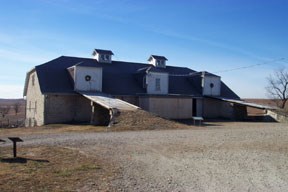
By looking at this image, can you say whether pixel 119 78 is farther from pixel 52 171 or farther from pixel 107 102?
pixel 52 171

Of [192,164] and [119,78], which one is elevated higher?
[119,78]

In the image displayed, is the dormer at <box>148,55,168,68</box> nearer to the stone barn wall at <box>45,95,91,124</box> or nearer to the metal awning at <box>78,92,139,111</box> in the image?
the stone barn wall at <box>45,95,91,124</box>

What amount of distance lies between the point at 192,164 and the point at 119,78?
27.0 metres

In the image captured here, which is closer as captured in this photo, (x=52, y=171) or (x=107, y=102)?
(x=52, y=171)

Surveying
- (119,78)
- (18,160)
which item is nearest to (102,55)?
(119,78)

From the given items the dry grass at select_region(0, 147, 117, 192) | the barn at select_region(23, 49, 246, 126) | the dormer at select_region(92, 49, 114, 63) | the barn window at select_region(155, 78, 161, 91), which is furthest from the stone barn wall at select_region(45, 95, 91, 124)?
the dry grass at select_region(0, 147, 117, 192)

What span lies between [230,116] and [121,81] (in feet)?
43.4

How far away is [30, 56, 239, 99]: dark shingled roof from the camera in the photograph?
33.0m

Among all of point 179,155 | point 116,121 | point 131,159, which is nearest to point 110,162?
point 131,159

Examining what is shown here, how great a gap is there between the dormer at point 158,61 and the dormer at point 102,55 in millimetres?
5707

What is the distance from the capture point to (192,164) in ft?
36.6

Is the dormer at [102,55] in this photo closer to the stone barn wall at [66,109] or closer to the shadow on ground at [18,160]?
the stone barn wall at [66,109]

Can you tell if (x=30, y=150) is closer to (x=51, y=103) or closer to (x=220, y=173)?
(x=220, y=173)

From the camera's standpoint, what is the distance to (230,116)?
138 ft
